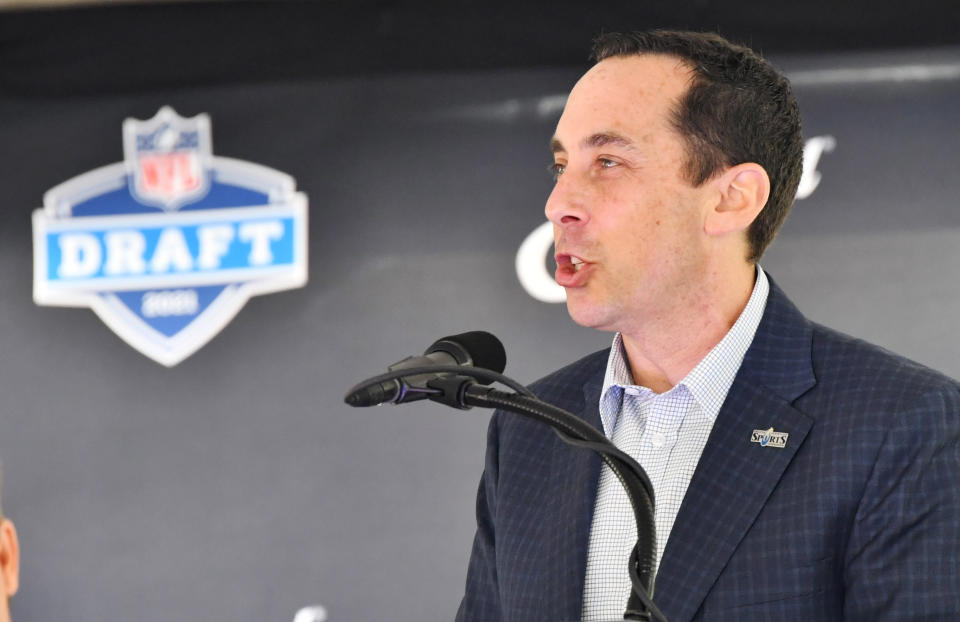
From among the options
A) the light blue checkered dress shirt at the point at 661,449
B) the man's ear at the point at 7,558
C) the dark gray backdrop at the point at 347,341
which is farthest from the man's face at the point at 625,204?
the dark gray backdrop at the point at 347,341

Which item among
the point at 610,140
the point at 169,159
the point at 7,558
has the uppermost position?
A: the point at 169,159

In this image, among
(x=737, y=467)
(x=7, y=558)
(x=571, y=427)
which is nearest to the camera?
(x=571, y=427)

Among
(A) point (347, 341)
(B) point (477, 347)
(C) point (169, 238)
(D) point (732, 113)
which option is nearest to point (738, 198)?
(D) point (732, 113)

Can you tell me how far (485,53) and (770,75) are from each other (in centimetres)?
177

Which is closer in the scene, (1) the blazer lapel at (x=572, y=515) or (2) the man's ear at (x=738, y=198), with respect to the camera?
(1) the blazer lapel at (x=572, y=515)

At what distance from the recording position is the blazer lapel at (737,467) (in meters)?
1.44

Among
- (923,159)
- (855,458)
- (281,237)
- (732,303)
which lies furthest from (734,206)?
(281,237)

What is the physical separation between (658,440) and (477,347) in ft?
1.80

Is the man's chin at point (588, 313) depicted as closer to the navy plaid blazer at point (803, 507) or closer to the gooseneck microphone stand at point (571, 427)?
the navy plaid blazer at point (803, 507)

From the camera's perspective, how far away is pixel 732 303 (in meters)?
1.70

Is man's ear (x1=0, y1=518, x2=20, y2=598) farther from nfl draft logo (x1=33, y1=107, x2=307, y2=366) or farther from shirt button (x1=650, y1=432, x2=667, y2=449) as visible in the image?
nfl draft logo (x1=33, y1=107, x2=307, y2=366)

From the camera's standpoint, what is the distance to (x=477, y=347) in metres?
1.18

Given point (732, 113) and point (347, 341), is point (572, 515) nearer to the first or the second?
point (732, 113)

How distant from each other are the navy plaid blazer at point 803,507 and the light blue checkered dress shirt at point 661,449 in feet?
0.09
